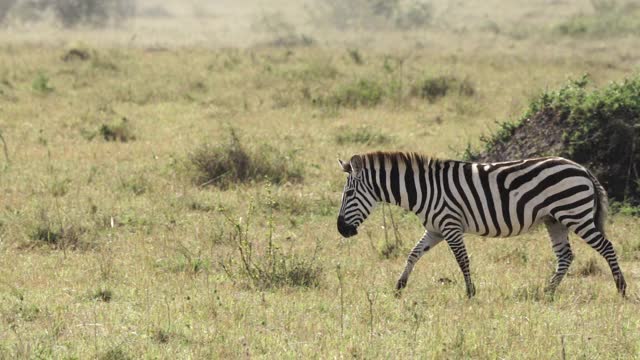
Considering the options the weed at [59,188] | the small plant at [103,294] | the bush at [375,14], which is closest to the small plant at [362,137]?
the weed at [59,188]

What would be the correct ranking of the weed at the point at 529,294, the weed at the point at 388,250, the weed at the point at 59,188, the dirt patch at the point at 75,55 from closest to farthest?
1. the weed at the point at 529,294
2. the weed at the point at 388,250
3. the weed at the point at 59,188
4. the dirt patch at the point at 75,55

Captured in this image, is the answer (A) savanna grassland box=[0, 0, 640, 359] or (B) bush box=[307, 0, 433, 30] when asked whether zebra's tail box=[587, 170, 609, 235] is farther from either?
(B) bush box=[307, 0, 433, 30]

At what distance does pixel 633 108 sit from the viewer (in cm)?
1174

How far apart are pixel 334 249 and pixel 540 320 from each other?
3.26 m

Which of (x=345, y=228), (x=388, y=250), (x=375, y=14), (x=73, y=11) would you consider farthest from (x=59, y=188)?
(x=375, y=14)

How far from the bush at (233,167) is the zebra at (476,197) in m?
4.97

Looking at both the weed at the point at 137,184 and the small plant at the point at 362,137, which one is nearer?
the weed at the point at 137,184

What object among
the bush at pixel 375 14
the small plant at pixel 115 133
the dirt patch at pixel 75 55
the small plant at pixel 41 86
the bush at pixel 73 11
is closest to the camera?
the small plant at pixel 115 133

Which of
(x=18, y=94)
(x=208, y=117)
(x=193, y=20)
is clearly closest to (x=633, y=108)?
(x=208, y=117)

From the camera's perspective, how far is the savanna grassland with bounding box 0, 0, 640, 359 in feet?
22.1

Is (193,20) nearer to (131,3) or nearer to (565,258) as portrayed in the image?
(131,3)

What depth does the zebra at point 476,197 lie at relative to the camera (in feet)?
26.6

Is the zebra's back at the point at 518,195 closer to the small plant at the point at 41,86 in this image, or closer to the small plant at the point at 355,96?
the small plant at the point at 355,96

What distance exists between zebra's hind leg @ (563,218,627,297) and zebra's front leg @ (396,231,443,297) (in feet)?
3.79
